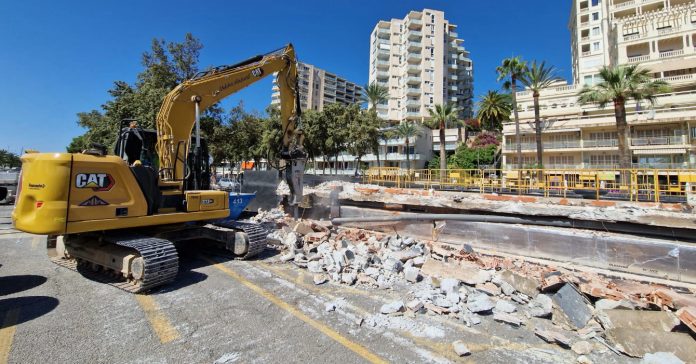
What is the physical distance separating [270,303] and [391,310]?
1834 mm

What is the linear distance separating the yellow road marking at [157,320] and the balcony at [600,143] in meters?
44.9

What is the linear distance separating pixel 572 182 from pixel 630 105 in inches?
1395

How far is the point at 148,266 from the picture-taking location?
5.28 m

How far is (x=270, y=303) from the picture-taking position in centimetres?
507

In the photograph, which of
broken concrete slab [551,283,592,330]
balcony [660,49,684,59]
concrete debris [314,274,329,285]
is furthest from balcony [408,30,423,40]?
broken concrete slab [551,283,592,330]

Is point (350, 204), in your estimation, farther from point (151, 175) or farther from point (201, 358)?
point (201, 358)

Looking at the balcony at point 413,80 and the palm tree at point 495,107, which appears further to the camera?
the balcony at point 413,80

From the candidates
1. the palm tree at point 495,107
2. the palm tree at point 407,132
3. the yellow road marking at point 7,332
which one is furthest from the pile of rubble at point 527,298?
the palm tree at point 407,132

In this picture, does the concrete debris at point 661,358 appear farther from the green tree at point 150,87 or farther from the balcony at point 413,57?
the balcony at point 413,57

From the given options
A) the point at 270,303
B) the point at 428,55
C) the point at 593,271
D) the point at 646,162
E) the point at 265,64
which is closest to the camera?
the point at 270,303

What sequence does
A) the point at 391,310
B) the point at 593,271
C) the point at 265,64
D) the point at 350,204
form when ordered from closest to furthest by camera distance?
1. the point at 391,310
2. the point at 593,271
3. the point at 265,64
4. the point at 350,204

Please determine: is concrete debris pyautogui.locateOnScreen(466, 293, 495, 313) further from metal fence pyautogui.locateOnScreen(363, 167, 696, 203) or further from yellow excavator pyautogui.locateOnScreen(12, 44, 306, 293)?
metal fence pyautogui.locateOnScreen(363, 167, 696, 203)

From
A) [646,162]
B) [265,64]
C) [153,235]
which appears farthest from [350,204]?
[646,162]

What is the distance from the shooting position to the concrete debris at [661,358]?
3503 mm
